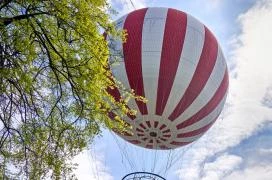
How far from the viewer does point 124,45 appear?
15867mm

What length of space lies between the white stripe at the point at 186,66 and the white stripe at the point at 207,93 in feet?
1.69

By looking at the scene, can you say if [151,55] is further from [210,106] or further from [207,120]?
[207,120]

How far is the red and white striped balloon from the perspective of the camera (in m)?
15.6

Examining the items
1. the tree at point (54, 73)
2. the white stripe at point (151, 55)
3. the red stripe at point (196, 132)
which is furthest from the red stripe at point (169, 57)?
the tree at point (54, 73)

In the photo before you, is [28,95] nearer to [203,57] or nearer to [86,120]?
[86,120]

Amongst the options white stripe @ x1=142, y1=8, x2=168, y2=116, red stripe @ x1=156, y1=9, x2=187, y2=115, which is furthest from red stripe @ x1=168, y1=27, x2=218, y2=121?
white stripe @ x1=142, y1=8, x2=168, y2=116

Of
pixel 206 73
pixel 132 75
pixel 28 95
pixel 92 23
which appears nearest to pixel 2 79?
pixel 28 95

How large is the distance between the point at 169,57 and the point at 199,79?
1.15m

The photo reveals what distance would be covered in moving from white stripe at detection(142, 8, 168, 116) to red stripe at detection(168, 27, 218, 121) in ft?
2.57

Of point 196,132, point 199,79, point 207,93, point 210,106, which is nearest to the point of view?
point 199,79

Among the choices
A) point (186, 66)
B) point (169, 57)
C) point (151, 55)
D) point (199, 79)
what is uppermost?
point (151, 55)

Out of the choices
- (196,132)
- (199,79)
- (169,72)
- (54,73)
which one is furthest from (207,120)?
(54,73)

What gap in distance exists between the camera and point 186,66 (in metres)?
15.6

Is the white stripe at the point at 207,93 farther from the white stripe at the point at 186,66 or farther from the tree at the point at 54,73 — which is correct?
the tree at the point at 54,73
